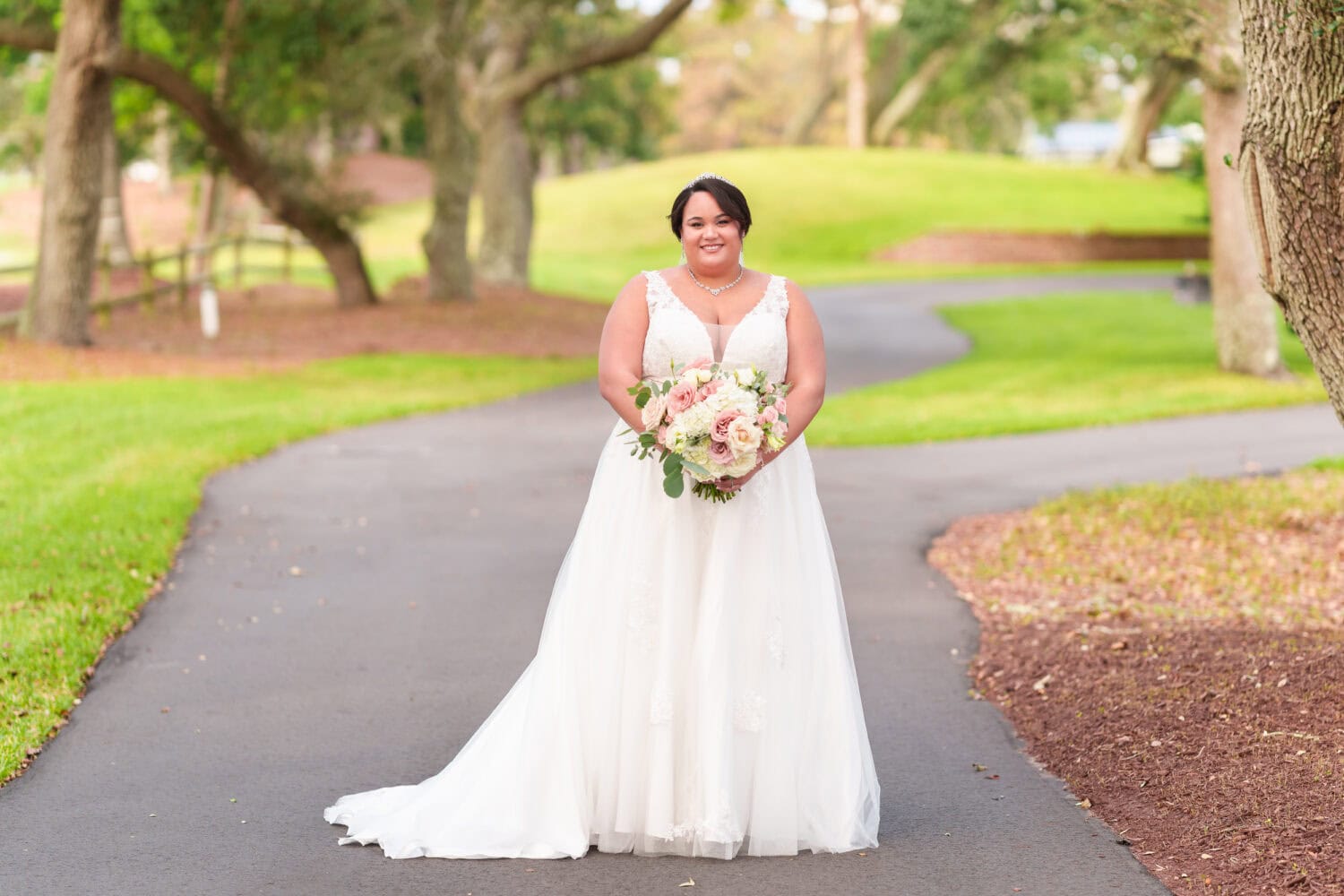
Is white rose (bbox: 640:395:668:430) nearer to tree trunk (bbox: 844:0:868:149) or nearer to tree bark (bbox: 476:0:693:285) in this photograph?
tree bark (bbox: 476:0:693:285)

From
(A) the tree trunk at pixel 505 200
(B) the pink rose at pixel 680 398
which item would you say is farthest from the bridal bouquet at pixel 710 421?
(A) the tree trunk at pixel 505 200

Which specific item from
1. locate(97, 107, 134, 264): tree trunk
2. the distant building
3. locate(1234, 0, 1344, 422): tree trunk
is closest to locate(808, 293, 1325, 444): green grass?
locate(1234, 0, 1344, 422): tree trunk

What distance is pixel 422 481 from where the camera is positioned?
536 inches

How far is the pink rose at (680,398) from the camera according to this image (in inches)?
202

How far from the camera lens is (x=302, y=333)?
1069 inches

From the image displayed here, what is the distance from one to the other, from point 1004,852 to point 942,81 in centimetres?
7267

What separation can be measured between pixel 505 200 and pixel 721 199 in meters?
31.0

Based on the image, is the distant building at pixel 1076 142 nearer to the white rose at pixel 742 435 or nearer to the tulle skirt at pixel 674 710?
the tulle skirt at pixel 674 710

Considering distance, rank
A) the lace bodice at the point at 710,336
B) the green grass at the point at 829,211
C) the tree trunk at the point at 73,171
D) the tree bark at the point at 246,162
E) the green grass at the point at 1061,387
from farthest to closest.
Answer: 1. the green grass at the point at 829,211
2. the tree bark at the point at 246,162
3. the tree trunk at the point at 73,171
4. the green grass at the point at 1061,387
5. the lace bodice at the point at 710,336

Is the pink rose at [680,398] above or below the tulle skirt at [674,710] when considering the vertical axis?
above

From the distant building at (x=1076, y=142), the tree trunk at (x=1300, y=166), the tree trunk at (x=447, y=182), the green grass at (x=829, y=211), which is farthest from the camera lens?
the distant building at (x=1076, y=142)

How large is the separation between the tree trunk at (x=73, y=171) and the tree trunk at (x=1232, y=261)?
15.0 meters

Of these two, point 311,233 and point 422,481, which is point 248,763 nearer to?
point 422,481

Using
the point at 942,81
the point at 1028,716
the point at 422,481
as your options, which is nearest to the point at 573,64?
the point at 422,481
